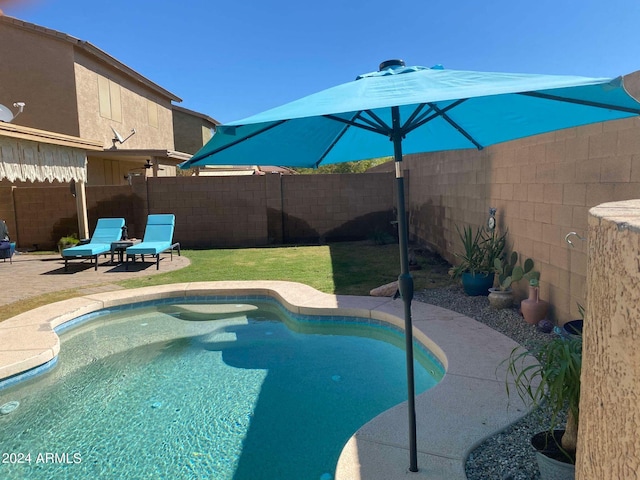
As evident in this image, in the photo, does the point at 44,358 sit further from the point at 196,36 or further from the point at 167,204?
the point at 196,36

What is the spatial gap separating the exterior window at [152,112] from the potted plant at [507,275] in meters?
20.5

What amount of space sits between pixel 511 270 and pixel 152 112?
21.1 metres

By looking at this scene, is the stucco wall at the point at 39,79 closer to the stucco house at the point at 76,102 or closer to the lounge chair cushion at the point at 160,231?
the stucco house at the point at 76,102

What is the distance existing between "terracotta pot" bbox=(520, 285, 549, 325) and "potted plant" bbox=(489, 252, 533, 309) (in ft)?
1.14

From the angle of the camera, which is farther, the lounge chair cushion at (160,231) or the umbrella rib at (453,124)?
the lounge chair cushion at (160,231)

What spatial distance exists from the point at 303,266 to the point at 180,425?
643 cm

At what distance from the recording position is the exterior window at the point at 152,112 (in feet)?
73.5

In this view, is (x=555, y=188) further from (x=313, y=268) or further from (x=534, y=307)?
(x=313, y=268)

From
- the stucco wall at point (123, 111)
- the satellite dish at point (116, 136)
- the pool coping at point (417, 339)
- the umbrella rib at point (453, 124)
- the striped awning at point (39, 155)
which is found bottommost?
the pool coping at point (417, 339)

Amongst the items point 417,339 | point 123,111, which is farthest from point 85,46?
point 417,339

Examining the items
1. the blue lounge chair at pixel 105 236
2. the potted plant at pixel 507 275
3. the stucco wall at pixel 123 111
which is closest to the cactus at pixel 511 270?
the potted plant at pixel 507 275

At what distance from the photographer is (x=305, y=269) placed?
9.95 m

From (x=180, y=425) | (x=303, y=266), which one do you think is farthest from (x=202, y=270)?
(x=180, y=425)

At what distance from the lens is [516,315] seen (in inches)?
229
